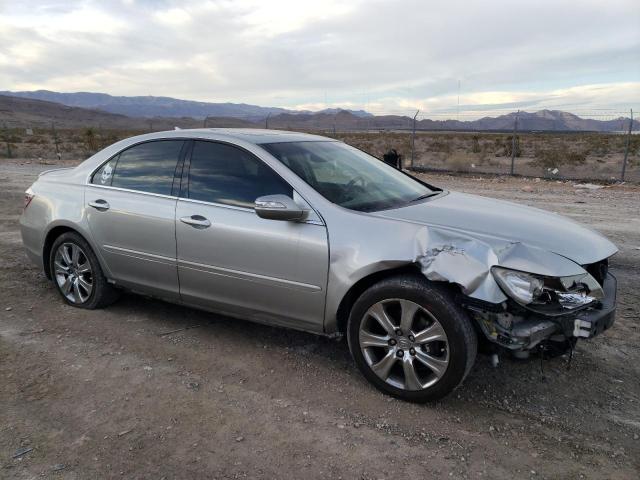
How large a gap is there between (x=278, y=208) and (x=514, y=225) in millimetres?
1546

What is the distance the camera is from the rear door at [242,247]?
11.3 feet

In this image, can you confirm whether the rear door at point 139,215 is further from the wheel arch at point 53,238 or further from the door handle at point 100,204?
the wheel arch at point 53,238

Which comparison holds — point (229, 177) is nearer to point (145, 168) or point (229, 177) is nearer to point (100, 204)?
point (145, 168)

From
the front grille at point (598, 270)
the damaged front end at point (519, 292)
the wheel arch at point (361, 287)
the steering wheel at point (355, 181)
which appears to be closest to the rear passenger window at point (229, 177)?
the steering wheel at point (355, 181)

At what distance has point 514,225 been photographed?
346 cm

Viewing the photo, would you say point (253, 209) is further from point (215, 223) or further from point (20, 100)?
point (20, 100)

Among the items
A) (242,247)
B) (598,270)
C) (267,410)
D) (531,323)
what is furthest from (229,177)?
(598,270)

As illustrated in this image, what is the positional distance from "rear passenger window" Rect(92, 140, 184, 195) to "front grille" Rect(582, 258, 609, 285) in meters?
3.04

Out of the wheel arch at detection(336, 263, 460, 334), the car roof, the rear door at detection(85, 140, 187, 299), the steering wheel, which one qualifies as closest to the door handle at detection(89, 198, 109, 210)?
the rear door at detection(85, 140, 187, 299)

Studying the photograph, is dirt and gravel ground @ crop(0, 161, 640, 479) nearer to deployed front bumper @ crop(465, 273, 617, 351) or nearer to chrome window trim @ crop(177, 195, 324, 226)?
deployed front bumper @ crop(465, 273, 617, 351)

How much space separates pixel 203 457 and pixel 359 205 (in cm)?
183

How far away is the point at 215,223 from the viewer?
377cm

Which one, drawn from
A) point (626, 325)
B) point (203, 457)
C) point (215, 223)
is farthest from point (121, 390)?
point (626, 325)

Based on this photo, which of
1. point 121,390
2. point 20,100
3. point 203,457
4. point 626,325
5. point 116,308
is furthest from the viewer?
point 20,100
